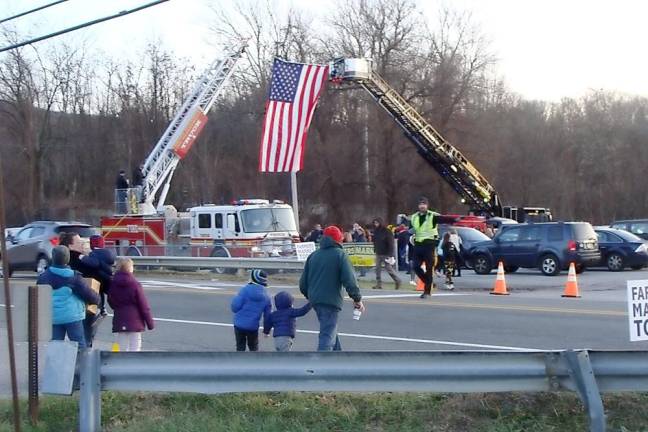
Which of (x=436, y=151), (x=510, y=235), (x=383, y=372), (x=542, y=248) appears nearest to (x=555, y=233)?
(x=542, y=248)

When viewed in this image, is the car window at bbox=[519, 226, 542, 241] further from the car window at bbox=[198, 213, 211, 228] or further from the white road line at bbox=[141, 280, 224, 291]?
the white road line at bbox=[141, 280, 224, 291]

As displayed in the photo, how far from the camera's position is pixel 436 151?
44.2m

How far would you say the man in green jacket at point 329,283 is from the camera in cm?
992

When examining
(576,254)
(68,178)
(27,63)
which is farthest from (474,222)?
(68,178)

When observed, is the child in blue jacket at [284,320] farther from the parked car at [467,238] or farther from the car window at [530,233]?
the parked car at [467,238]

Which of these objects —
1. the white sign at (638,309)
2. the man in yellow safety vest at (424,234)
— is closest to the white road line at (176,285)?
the man in yellow safety vest at (424,234)

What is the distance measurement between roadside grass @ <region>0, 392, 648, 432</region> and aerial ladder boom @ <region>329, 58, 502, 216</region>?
3495 centimetres

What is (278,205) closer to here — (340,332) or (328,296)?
(340,332)

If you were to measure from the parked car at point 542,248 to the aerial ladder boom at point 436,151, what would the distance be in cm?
1497

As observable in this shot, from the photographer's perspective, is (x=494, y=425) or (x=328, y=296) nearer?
(x=494, y=425)

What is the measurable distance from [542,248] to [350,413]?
70.4 ft

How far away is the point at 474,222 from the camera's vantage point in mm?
38312

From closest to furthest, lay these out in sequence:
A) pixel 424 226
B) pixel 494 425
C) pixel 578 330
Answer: pixel 494 425 < pixel 578 330 < pixel 424 226

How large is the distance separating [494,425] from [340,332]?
300 inches
